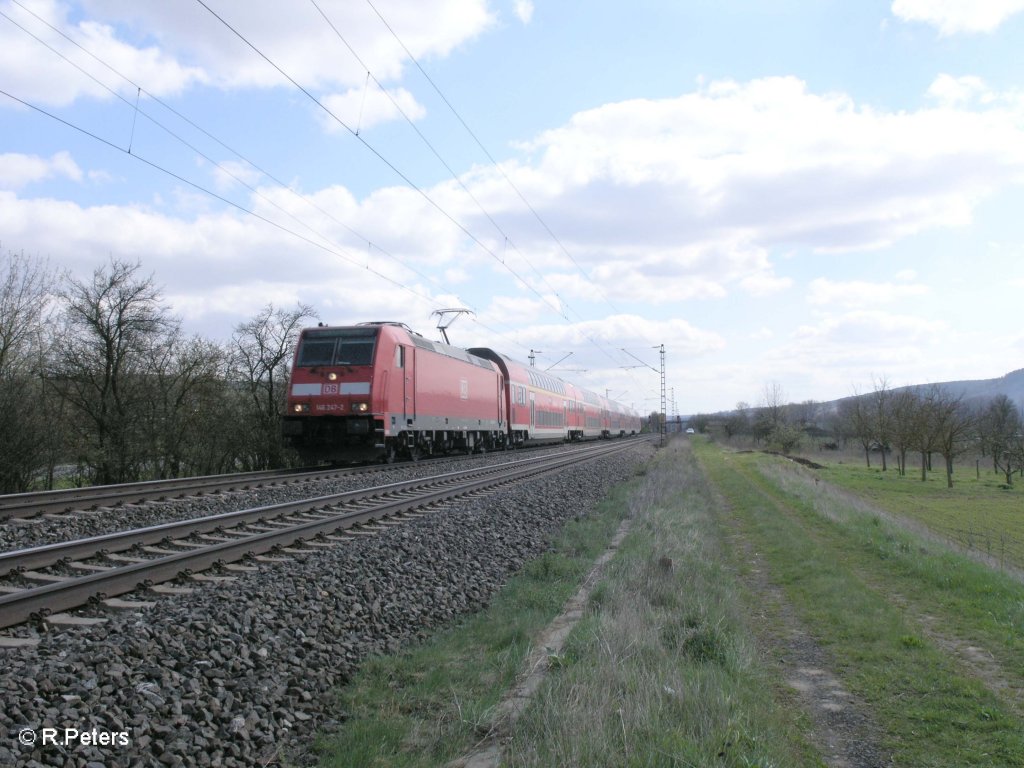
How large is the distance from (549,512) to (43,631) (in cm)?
971

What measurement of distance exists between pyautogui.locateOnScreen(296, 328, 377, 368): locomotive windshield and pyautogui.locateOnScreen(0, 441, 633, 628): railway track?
7033 millimetres

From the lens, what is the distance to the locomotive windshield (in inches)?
787

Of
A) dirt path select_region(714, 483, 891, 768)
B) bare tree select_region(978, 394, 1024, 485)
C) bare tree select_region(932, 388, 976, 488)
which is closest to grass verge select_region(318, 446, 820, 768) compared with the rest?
dirt path select_region(714, 483, 891, 768)

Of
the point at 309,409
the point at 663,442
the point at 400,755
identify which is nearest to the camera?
the point at 400,755

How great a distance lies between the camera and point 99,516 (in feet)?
Result: 34.3

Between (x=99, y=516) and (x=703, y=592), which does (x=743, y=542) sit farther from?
(x=99, y=516)

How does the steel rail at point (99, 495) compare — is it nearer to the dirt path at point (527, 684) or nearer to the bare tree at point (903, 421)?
the dirt path at point (527, 684)

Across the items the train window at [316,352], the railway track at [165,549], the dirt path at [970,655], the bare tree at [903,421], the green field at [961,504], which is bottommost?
the green field at [961,504]

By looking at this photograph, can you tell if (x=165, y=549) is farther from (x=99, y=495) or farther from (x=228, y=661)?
(x=99, y=495)

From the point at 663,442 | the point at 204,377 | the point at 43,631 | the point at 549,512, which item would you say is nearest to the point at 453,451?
the point at 204,377

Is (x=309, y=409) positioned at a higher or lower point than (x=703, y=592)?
higher

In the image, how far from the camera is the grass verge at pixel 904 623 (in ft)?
16.1

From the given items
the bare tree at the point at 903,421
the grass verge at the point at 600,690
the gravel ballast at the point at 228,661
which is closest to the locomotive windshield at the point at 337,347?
the gravel ballast at the point at 228,661

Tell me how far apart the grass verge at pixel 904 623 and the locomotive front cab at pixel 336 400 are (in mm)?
9774
